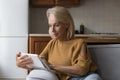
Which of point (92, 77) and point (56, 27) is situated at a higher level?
point (56, 27)

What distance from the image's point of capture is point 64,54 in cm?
228

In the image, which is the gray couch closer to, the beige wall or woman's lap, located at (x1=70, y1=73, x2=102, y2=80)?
woman's lap, located at (x1=70, y1=73, x2=102, y2=80)

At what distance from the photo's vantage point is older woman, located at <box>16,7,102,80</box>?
85.0 inches

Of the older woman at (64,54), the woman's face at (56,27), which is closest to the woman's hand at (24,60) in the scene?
the older woman at (64,54)

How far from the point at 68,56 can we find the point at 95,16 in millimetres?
2229

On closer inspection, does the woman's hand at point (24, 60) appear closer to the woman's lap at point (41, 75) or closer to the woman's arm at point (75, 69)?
the woman's lap at point (41, 75)

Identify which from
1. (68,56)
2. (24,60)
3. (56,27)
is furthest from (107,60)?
(24,60)

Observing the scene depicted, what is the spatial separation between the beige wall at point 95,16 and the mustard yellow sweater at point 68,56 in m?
2.00

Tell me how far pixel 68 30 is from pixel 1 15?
1.66 m

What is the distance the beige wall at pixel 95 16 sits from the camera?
171 inches

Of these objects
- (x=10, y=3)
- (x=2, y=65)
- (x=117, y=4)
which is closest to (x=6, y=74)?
(x=2, y=65)

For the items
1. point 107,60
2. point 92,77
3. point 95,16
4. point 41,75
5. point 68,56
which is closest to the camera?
point 92,77

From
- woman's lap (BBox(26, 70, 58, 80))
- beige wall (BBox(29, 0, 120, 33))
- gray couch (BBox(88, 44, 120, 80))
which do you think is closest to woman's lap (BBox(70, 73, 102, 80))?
woman's lap (BBox(26, 70, 58, 80))

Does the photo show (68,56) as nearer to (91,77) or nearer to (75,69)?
(75,69)
